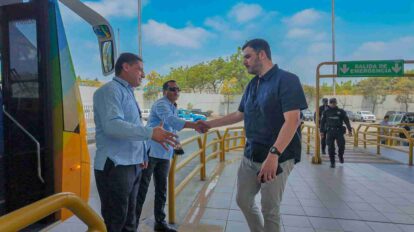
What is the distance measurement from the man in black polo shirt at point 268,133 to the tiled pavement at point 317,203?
127cm

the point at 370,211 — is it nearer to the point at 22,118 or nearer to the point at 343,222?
the point at 343,222

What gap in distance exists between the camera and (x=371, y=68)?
7.46 m

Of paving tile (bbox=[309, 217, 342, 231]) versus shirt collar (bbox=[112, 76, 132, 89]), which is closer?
shirt collar (bbox=[112, 76, 132, 89])

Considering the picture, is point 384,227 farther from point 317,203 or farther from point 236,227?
point 236,227

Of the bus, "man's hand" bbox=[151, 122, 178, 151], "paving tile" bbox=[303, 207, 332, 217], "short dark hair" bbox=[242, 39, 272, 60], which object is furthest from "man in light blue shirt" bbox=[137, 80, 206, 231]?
"paving tile" bbox=[303, 207, 332, 217]

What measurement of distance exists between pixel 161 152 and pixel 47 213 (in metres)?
2.08

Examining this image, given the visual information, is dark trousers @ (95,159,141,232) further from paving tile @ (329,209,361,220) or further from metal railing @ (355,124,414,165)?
metal railing @ (355,124,414,165)

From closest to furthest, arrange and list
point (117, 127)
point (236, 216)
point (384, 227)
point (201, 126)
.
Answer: point (117, 127), point (201, 126), point (384, 227), point (236, 216)

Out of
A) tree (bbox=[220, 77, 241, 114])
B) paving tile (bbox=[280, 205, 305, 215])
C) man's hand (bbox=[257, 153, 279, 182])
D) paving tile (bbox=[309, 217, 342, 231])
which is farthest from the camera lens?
tree (bbox=[220, 77, 241, 114])

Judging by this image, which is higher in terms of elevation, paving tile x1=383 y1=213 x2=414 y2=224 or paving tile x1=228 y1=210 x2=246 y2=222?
paving tile x1=228 y1=210 x2=246 y2=222

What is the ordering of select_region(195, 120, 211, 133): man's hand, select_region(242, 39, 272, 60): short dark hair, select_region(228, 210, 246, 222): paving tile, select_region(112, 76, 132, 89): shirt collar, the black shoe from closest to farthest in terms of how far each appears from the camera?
select_region(112, 76, 132, 89): shirt collar < select_region(242, 39, 272, 60): short dark hair < select_region(195, 120, 211, 133): man's hand < the black shoe < select_region(228, 210, 246, 222): paving tile

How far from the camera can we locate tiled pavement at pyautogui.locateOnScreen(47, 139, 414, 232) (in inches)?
148

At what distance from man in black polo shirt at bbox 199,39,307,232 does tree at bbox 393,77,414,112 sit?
4461 centimetres

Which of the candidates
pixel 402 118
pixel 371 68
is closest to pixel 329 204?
pixel 371 68
